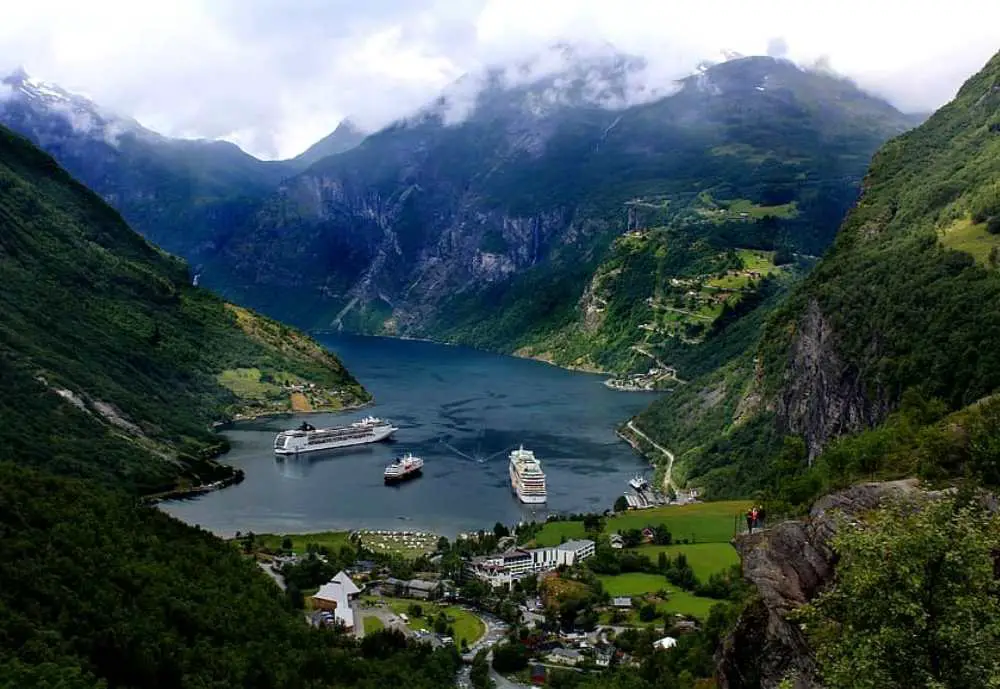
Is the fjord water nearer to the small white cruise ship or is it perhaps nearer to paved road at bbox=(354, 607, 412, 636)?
the small white cruise ship

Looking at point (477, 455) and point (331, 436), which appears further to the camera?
point (331, 436)

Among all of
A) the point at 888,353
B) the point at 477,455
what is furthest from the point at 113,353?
the point at 888,353

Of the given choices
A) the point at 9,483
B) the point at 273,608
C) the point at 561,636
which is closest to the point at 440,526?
the point at 561,636

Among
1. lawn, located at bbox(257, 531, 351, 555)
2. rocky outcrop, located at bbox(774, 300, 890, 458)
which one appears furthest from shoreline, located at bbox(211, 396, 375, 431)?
rocky outcrop, located at bbox(774, 300, 890, 458)

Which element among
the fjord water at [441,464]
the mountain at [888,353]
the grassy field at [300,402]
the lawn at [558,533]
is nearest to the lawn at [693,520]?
the lawn at [558,533]

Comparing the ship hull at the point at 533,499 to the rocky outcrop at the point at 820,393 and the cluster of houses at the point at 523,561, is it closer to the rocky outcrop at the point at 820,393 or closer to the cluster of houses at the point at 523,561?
the cluster of houses at the point at 523,561

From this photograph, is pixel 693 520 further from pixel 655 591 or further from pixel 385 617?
pixel 385 617
